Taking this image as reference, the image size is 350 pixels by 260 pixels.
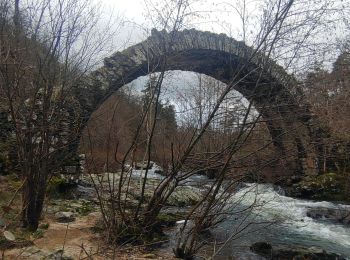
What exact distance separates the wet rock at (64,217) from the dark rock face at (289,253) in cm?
313

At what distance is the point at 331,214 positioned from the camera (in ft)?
31.4

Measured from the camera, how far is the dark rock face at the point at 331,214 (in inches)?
358

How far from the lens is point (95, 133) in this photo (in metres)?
8.40

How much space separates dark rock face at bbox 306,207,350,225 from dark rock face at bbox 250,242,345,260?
313 centimetres

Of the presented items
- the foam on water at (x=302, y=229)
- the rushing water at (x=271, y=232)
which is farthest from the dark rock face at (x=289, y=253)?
the foam on water at (x=302, y=229)

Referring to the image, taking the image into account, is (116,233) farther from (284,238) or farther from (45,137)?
(284,238)

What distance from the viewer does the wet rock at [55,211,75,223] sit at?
7.08 meters

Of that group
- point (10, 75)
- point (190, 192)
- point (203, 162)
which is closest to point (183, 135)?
point (203, 162)

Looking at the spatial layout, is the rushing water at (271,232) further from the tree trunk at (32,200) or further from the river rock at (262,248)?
the tree trunk at (32,200)

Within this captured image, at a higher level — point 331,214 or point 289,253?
point 331,214

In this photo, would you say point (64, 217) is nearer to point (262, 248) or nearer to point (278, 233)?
point (262, 248)

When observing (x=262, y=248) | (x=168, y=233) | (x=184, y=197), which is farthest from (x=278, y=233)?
(x=184, y=197)

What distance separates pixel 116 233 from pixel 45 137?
1.64 metres

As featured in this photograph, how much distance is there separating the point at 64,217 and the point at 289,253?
3.78 metres
